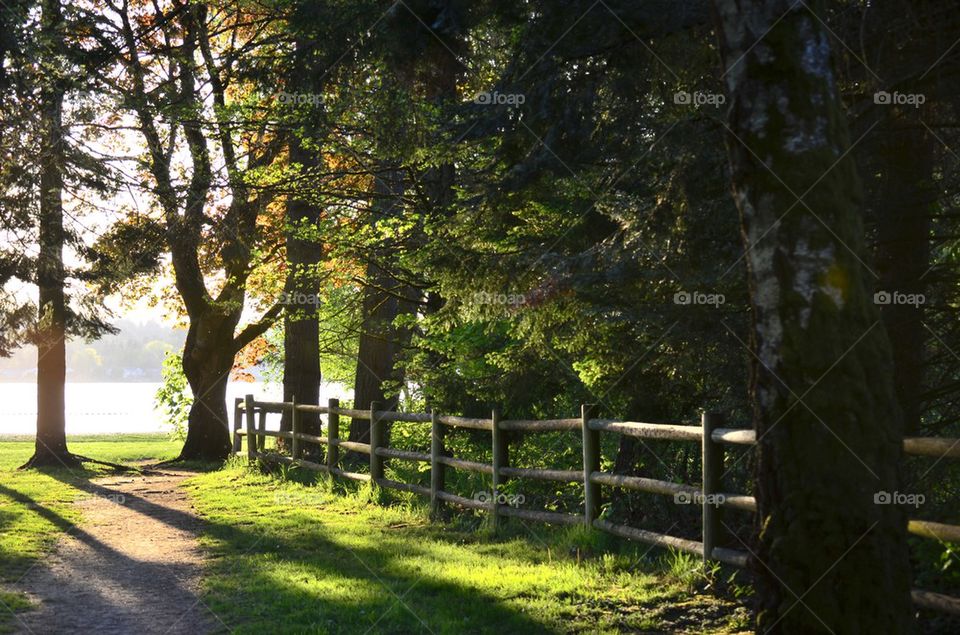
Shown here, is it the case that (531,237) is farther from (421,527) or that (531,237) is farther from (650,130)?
(421,527)

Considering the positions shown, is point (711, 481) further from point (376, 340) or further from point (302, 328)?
point (302, 328)

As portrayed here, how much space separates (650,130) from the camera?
9781 millimetres

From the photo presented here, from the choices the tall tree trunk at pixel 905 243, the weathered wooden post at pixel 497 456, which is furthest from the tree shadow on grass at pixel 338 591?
the tall tree trunk at pixel 905 243

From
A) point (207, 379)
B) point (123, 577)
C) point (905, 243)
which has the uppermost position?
point (905, 243)

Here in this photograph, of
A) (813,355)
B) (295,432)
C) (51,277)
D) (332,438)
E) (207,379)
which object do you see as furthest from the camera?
(207,379)

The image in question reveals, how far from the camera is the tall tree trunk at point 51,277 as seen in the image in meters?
18.2

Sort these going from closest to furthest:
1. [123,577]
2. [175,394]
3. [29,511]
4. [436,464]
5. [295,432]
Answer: [123,577]
[436,464]
[29,511]
[295,432]
[175,394]

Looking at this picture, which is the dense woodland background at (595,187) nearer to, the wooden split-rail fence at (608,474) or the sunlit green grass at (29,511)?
the wooden split-rail fence at (608,474)

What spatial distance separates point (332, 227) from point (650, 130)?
325 inches

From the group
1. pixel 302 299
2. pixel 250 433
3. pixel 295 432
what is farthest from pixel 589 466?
pixel 250 433

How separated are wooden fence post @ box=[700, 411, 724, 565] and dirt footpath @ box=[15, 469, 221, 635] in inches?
150

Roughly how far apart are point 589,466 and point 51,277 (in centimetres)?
1368

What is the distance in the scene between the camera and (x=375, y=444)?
15.6m

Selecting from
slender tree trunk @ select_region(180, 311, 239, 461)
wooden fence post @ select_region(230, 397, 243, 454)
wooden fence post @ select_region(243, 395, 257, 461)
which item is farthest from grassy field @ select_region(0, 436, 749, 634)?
slender tree trunk @ select_region(180, 311, 239, 461)
